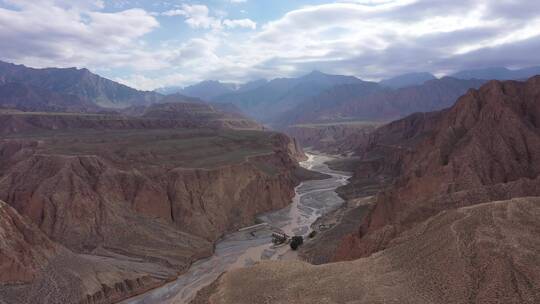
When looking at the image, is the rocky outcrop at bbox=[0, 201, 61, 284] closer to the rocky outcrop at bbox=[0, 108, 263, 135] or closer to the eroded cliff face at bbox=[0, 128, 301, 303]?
the eroded cliff face at bbox=[0, 128, 301, 303]

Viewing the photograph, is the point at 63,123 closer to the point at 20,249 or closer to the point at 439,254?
the point at 20,249

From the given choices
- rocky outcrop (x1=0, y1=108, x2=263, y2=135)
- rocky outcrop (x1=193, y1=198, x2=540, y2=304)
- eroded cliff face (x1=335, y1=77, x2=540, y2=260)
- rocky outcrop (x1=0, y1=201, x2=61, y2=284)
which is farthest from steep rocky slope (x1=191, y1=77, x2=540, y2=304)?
rocky outcrop (x1=0, y1=108, x2=263, y2=135)

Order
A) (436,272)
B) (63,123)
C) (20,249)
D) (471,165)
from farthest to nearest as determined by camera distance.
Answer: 1. (63,123)
2. (471,165)
3. (20,249)
4. (436,272)

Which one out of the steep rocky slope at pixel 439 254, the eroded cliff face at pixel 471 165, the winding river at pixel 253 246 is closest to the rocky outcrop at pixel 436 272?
the steep rocky slope at pixel 439 254

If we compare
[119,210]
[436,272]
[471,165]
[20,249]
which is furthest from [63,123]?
[436,272]

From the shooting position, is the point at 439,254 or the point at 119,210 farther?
the point at 119,210

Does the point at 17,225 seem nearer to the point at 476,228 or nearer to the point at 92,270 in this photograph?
the point at 92,270

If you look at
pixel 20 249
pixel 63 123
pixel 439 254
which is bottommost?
pixel 20 249

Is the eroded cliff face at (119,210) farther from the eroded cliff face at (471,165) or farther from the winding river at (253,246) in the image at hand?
the eroded cliff face at (471,165)
